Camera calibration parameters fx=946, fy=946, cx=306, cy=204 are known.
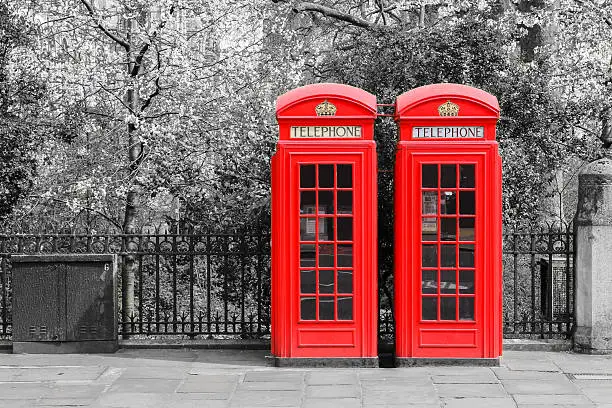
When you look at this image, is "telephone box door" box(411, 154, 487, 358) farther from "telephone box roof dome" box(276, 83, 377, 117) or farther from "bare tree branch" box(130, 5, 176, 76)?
"bare tree branch" box(130, 5, 176, 76)

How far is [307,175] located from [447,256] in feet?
5.17

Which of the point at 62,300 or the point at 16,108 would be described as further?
the point at 16,108

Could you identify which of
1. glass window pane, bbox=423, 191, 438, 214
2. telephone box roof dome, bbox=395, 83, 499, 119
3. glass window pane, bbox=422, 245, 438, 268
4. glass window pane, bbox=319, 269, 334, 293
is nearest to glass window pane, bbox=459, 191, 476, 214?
glass window pane, bbox=423, 191, 438, 214

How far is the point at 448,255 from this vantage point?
9.20 m

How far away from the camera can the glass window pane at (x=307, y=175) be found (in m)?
9.08

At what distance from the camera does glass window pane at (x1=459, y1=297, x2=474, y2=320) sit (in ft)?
30.2

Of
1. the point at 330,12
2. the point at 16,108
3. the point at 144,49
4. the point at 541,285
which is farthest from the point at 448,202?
the point at 330,12

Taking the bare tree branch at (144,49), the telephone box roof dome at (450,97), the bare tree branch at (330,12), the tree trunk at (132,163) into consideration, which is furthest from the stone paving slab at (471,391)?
the bare tree branch at (330,12)

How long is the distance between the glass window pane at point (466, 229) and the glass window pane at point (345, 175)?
1.15 m

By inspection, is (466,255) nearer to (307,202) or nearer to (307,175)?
(307,202)

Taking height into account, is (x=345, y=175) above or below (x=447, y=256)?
above

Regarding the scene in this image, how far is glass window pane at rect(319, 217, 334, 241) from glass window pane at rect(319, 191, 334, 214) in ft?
0.26

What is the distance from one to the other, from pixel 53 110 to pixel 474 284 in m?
7.76

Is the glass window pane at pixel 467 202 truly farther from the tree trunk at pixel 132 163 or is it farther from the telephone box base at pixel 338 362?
the tree trunk at pixel 132 163
